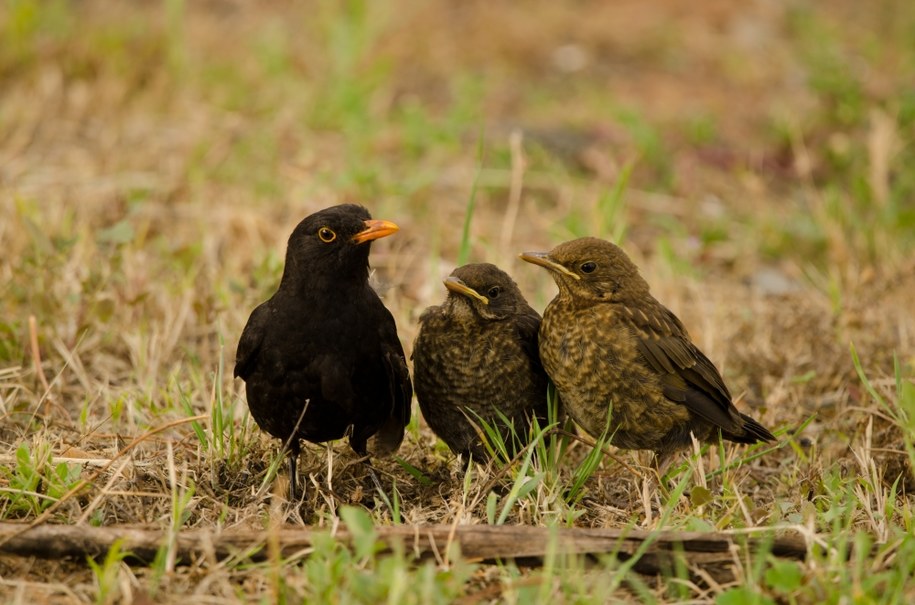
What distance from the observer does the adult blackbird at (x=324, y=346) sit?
4.57m

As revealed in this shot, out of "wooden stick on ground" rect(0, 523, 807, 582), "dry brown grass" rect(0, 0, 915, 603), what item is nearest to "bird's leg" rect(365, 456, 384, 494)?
"dry brown grass" rect(0, 0, 915, 603)

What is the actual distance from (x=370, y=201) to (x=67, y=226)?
2094mm

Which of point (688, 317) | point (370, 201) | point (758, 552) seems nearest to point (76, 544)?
point (758, 552)

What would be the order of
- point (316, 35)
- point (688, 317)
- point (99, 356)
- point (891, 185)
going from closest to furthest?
point (99, 356)
point (688, 317)
point (891, 185)
point (316, 35)

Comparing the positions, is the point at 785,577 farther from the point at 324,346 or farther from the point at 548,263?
the point at 324,346

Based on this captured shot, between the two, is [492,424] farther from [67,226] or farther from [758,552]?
[67,226]

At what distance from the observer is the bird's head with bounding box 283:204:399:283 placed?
4656mm

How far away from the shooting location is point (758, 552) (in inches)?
145

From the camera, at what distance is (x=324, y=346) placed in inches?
180

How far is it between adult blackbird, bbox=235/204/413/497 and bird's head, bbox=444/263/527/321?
0.30m

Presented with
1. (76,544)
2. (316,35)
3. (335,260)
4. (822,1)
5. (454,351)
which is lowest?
(76,544)

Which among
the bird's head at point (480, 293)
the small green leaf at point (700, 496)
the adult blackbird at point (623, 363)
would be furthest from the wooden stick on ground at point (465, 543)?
the bird's head at point (480, 293)

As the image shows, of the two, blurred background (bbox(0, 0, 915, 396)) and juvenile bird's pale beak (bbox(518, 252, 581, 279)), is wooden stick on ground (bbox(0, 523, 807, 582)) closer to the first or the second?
juvenile bird's pale beak (bbox(518, 252, 581, 279))

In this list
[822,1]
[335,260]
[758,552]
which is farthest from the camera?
[822,1]
